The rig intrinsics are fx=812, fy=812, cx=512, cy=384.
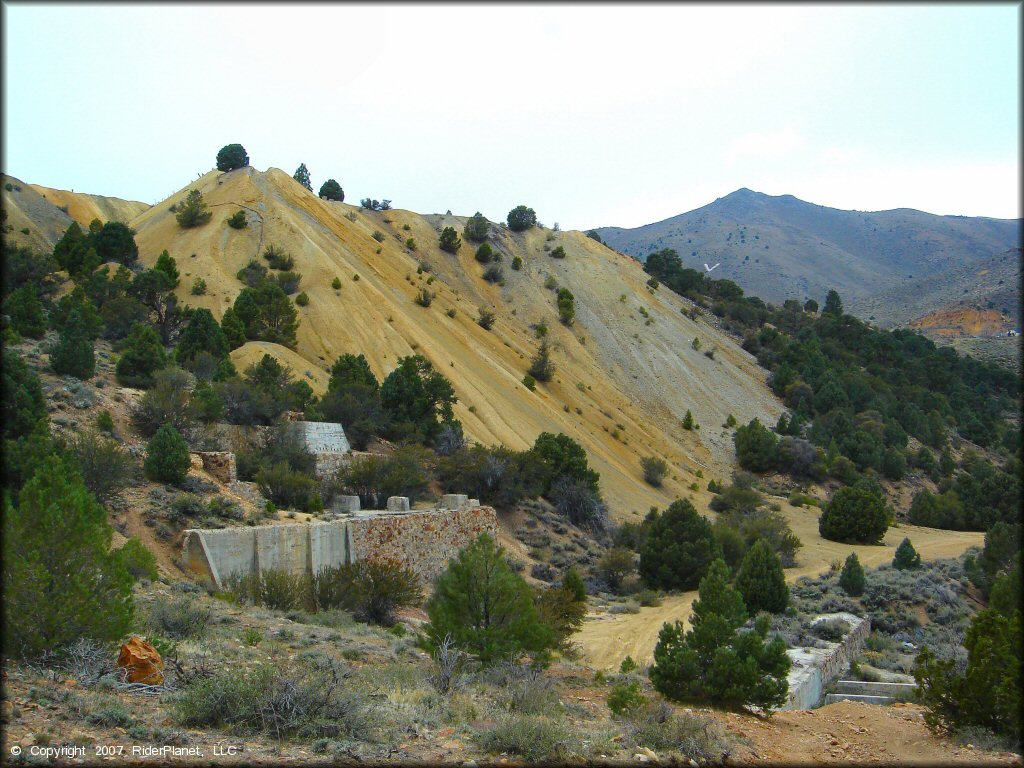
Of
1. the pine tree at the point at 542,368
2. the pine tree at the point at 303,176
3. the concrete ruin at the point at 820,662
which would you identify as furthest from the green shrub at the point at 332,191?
the concrete ruin at the point at 820,662

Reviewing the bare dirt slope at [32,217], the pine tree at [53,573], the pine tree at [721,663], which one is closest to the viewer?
the pine tree at [53,573]

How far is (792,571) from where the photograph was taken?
32562mm

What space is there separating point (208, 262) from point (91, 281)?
892cm

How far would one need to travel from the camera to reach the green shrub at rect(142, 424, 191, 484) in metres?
21.2

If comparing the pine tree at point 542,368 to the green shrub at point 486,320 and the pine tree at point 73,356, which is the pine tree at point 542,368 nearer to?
the green shrub at point 486,320

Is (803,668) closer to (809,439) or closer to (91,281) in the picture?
(91,281)

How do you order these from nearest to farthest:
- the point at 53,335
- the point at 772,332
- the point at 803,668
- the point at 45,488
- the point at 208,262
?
the point at 45,488, the point at 803,668, the point at 53,335, the point at 208,262, the point at 772,332

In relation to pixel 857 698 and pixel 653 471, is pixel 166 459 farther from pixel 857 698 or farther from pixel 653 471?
pixel 653 471

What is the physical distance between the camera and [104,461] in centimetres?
1842

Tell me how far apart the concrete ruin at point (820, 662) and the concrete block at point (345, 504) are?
1385cm

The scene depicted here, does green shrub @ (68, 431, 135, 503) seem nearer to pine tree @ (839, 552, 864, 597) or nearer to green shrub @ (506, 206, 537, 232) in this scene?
pine tree @ (839, 552, 864, 597)

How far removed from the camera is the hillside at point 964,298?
260 ft

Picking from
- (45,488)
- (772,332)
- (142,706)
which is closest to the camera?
(142,706)

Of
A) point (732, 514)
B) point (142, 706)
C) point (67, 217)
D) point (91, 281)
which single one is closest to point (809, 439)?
point (732, 514)
